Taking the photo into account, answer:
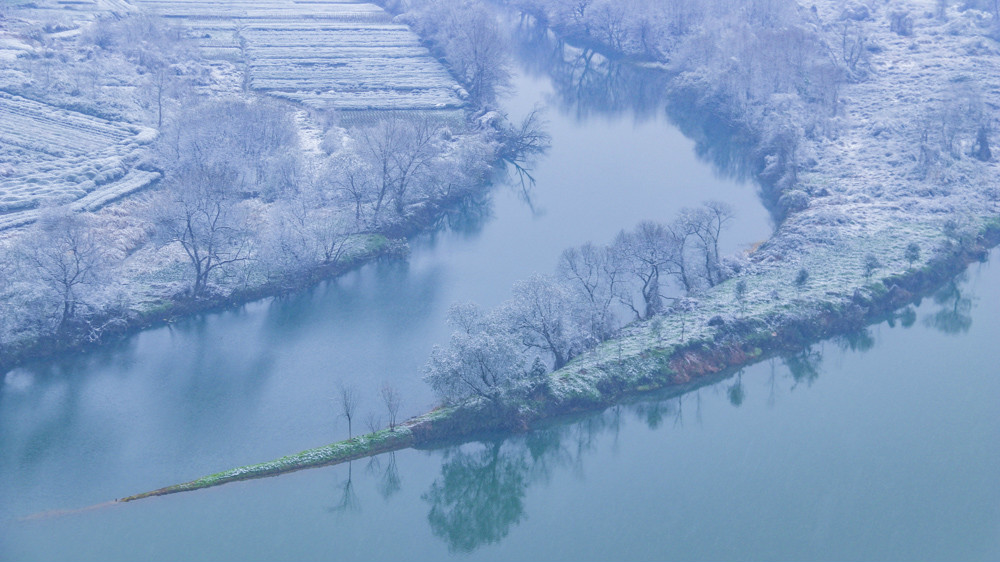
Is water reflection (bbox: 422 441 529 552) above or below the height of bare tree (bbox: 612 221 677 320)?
below

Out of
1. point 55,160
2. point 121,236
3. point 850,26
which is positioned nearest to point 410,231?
point 121,236

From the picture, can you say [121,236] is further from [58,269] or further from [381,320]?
[381,320]

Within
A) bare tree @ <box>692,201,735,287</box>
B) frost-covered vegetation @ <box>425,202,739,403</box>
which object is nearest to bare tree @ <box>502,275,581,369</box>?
A: frost-covered vegetation @ <box>425,202,739,403</box>

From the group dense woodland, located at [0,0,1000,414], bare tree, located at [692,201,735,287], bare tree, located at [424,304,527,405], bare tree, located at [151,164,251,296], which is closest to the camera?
bare tree, located at [424,304,527,405]

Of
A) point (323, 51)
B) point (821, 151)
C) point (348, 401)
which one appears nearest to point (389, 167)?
point (348, 401)

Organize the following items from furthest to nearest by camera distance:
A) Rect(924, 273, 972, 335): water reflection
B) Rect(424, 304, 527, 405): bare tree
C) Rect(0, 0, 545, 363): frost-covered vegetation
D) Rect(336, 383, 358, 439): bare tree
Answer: Rect(924, 273, 972, 335): water reflection, Rect(0, 0, 545, 363): frost-covered vegetation, Rect(336, 383, 358, 439): bare tree, Rect(424, 304, 527, 405): bare tree

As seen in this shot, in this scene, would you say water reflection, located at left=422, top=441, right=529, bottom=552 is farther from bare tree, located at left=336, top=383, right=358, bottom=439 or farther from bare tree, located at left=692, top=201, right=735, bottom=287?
bare tree, located at left=692, top=201, right=735, bottom=287

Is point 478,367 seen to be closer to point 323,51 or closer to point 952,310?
point 952,310
